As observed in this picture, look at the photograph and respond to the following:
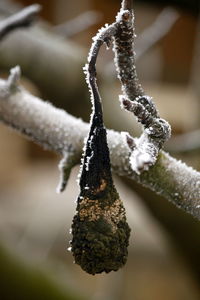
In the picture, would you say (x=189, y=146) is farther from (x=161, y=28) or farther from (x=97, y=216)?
(x=97, y=216)

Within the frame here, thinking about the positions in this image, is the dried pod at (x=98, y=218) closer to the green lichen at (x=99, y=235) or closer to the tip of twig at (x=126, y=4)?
the green lichen at (x=99, y=235)

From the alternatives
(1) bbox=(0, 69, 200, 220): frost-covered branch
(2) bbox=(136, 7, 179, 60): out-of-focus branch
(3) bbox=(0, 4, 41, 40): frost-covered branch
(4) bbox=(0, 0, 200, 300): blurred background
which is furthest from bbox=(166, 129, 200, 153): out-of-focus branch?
(1) bbox=(0, 69, 200, 220): frost-covered branch

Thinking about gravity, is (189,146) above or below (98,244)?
above

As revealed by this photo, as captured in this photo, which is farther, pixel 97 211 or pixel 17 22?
pixel 17 22

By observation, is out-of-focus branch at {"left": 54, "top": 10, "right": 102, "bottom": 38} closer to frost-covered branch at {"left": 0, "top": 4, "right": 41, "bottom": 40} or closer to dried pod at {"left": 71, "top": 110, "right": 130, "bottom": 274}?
frost-covered branch at {"left": 0, "top": 4, "right": 41, "bottom": 40}

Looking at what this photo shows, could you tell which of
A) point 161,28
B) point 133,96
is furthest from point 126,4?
point 161,28

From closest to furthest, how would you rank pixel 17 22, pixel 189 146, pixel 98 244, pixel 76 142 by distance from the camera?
pixel 98 244 → pixel 76 142 → pixel 17 22 → pixel 189 146

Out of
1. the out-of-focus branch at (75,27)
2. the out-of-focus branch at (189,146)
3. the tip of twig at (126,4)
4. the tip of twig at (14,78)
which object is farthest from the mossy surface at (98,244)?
the out-of-focus branch at (75,27)
